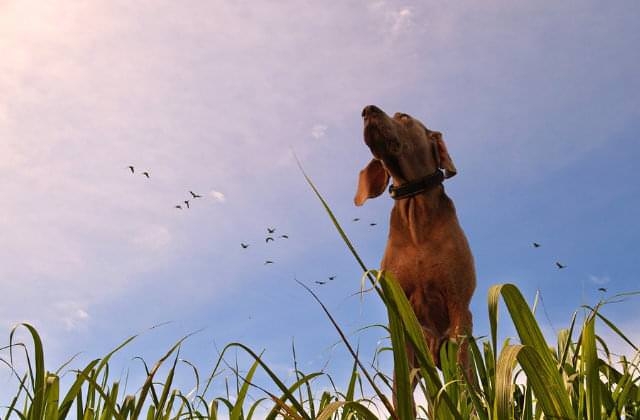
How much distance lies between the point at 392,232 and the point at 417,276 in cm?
50

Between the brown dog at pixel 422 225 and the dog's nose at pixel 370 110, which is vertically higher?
the dog's nose at pixel 370 110

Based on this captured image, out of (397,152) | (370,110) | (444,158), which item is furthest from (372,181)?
(370,110)

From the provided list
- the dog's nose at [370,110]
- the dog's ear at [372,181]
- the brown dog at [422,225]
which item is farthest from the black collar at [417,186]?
the dog's nose at [370,110]

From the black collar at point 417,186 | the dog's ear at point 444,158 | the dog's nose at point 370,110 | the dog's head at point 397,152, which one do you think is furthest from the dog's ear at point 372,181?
the dog's nose at point 370,110

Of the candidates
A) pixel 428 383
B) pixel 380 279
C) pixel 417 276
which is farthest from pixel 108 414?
pixel 417 276

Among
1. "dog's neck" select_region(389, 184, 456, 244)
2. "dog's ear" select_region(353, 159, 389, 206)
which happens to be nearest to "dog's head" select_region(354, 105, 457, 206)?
"dog's ear" select_region(353, 159, 389, 206)

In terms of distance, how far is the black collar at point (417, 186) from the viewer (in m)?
5.14

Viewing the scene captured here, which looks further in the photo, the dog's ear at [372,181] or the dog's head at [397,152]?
the dog's ear at [372,181]

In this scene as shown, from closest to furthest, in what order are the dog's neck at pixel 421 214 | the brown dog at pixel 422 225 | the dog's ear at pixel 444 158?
the brown dog at pixel 422 225
the dog's neck at pixel 421 214
the dog's ear at pixel 444 158

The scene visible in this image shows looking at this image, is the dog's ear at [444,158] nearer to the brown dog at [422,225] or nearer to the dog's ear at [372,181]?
the brown dog at [422,225]

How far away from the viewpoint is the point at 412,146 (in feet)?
17.3

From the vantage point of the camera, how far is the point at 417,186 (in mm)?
5141

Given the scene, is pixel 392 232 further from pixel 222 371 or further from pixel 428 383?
pixel 428 383

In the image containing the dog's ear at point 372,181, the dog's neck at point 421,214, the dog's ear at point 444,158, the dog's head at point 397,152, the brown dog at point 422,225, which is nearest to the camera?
the brown dog at point 422,225
